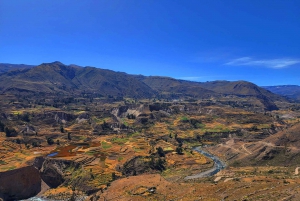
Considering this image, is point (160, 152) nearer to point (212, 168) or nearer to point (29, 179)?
point (212, 168)

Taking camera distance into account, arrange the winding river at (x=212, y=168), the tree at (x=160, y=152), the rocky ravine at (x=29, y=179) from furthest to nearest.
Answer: the tree at (x=160, y=152), the winding river at (x=212, y=168), the rocky ravine at (x=29, y=179)

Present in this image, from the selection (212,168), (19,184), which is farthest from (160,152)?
(19,184)

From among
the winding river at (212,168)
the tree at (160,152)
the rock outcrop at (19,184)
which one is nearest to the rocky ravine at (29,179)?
the rock outcrop at (19,184)

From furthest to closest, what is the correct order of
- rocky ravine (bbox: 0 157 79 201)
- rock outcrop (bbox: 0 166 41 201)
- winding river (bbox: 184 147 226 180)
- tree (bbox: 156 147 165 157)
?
tree (bbox: 156 147 165 157), winding river (bbox: 184 147 226 180), rocky ravine (bbox: 0 157 79 201), rock outcrop (bbox: 0 166 41 201)

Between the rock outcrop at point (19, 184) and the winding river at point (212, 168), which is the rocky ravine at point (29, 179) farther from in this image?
the winding river at point (212, 168)

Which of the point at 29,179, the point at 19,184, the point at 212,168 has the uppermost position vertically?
the point at 29,179

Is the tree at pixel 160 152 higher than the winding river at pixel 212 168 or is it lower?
higher

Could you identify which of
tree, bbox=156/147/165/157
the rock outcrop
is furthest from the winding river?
the rock outcrop

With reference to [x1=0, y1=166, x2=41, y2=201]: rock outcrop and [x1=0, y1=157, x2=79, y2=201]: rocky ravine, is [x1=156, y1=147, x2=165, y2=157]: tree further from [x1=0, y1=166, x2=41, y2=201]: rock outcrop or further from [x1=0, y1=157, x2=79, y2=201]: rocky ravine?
[x1=0, y1=166, x2=41, y2=201]: rock outcrop

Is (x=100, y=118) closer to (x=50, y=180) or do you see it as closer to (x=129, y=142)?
(x=129, y=142)

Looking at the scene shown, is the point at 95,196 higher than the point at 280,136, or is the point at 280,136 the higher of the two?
the point at 280,136

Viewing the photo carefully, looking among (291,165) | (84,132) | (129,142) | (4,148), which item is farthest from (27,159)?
(291,165)
